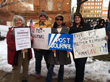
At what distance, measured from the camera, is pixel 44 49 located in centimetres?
269

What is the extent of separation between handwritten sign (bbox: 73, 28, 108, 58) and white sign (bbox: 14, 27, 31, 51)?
1.27 metres

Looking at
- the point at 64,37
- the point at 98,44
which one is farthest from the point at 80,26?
the point at 98,44

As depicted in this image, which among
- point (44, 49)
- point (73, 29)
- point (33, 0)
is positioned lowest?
point (44, 49)

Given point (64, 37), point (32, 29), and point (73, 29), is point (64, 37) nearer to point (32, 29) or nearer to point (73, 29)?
point (73, 29)

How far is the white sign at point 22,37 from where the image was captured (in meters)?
2.24

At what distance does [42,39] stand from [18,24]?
741 millimetres

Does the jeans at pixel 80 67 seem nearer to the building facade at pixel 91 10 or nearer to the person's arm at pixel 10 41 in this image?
the person's arm at pixel 10 41

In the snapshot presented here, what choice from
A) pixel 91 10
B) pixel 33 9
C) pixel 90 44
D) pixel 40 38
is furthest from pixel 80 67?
pixel 91 10

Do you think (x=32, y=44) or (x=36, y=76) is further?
(x=36, y=76)

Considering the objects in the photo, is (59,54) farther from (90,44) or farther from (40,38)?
(90,44)

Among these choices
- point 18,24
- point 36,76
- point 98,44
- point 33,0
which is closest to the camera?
point 18,24

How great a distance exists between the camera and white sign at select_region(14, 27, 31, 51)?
7.34 feet

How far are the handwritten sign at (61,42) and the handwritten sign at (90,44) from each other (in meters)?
0.26

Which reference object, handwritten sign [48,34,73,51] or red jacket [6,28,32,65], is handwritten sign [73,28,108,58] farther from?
red jacket [6,28,32,65]
